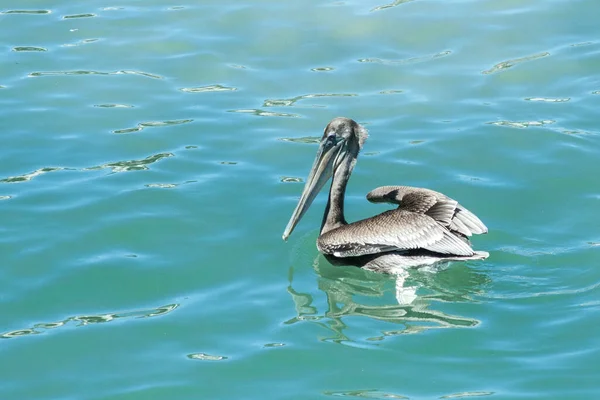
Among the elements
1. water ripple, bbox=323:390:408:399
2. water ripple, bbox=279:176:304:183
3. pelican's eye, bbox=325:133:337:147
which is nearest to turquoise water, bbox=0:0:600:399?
water ripple, bbox=323:390:408:399

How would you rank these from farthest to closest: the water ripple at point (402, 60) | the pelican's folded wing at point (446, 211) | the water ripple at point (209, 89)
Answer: the water ripple at point (402, 60) < the water ripple at point (209, 89) < the pelican's folded wing at point (446, 211)

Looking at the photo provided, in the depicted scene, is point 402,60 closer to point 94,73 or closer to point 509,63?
point 509,63

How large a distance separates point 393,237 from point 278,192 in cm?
155

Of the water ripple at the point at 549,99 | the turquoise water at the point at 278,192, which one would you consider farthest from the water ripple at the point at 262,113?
the water ripple at the point at 549,99

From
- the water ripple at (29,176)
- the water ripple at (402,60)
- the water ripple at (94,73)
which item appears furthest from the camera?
the water ripple at (402,60)

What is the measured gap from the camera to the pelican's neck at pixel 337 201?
787 centimetres

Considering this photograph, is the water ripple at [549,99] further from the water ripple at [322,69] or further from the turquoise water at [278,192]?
the water ripple at [322,69]

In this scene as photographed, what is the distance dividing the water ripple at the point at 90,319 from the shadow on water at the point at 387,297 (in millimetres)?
887

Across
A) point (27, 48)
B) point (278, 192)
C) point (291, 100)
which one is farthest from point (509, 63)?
point (27, 48)

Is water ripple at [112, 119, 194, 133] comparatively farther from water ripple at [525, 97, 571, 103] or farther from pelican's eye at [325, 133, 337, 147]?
water ripple at [525, 97, 571, 103]

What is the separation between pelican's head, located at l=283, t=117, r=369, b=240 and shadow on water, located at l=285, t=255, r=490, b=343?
1.74 ft

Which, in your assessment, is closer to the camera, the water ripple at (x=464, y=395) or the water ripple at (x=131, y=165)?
the water ripple at (x=464, y=395)

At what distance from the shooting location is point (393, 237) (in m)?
7.26

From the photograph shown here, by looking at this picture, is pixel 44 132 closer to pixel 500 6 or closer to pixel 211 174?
pixel 211 174
